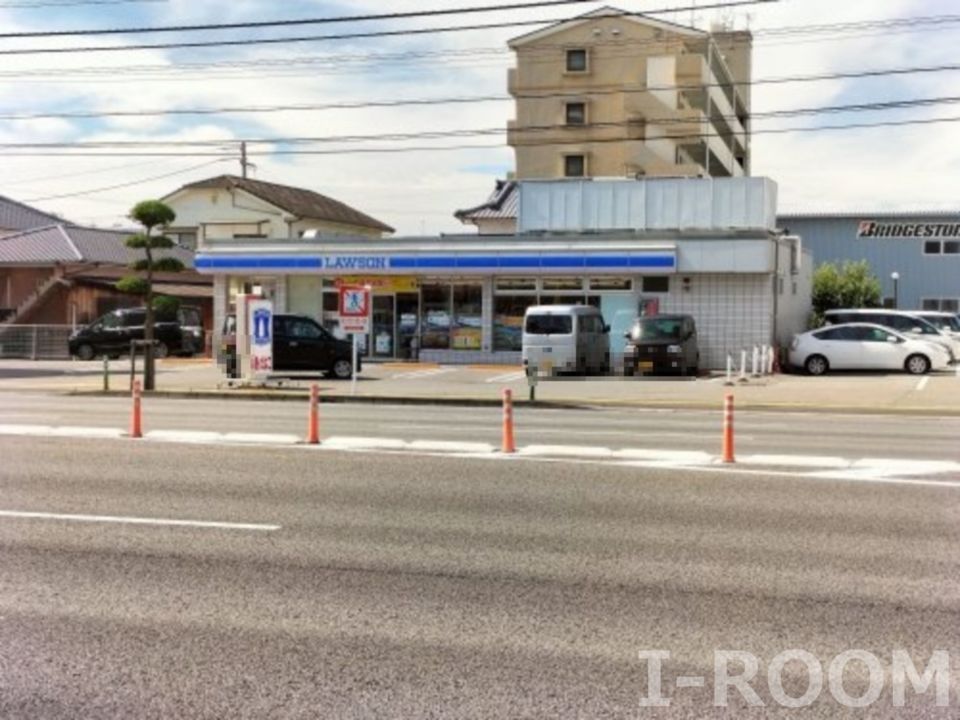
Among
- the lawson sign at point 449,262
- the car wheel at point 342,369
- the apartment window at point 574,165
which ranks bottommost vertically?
the car wheel at point 342,369

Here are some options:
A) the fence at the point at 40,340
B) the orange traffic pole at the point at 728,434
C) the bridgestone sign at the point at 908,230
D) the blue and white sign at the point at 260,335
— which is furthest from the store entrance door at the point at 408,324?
the bridgestone sign at the point at 908,230

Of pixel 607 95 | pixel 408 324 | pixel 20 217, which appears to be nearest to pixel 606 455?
pixel 408 324

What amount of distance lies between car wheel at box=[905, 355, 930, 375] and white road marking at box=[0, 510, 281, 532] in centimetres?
2399

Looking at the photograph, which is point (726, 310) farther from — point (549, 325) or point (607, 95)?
point (607, 95)

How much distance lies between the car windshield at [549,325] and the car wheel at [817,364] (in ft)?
22.4

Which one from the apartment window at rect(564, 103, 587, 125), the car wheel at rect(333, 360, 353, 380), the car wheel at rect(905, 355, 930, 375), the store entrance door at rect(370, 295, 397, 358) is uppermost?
the apartment window at rect(564, 103, 587, 125)

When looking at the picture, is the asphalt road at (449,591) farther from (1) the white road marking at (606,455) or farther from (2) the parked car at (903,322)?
(2) the parked car at (903,322)

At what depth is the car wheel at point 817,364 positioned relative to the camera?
2920 cm

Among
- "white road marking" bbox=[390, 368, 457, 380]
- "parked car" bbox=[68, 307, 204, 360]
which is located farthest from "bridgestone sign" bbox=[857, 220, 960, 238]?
"parked car" bbox=[68, 307, 204, 360]

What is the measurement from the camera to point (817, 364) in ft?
96.1

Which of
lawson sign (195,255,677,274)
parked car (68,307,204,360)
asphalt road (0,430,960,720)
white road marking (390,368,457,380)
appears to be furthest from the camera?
parked car (68,307,204,360)

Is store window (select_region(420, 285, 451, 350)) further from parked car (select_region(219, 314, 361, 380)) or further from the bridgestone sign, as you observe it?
the bridgestone sign

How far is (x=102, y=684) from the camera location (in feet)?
15.9

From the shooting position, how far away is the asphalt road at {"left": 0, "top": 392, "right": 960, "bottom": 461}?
45.5ft
